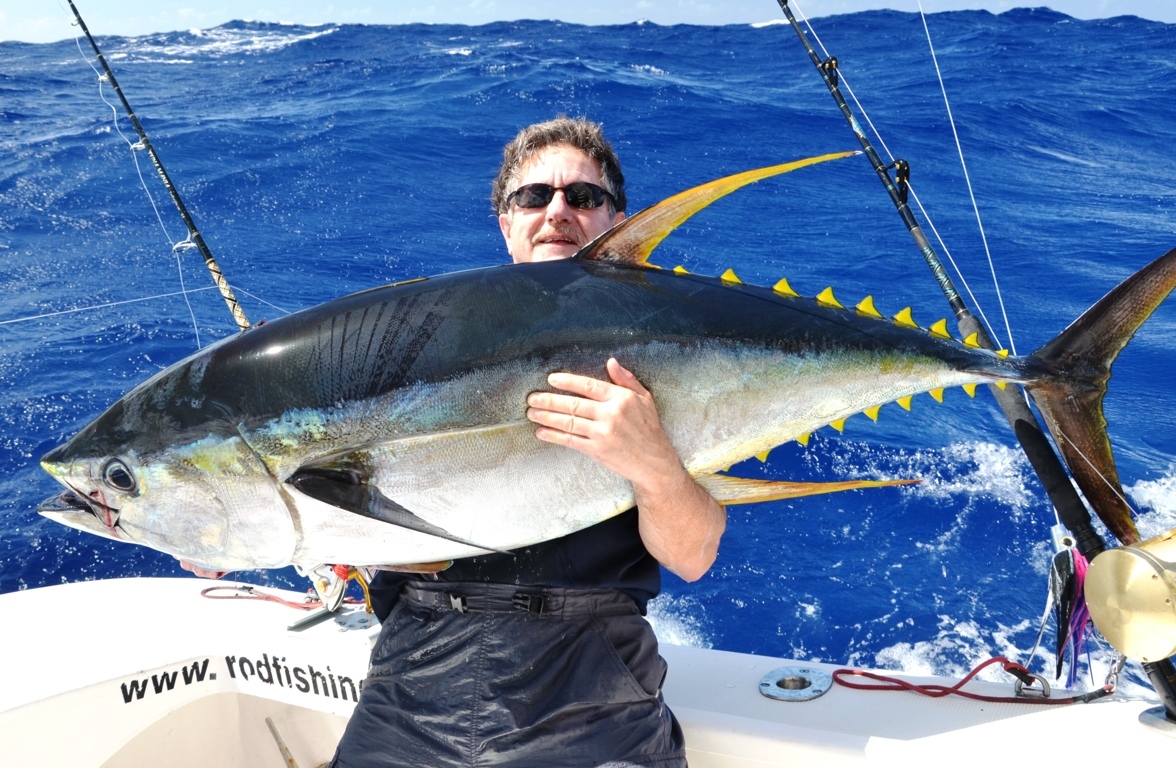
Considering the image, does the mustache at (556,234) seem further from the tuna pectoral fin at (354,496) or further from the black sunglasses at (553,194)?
the tuna pectoral fin at (354,496)

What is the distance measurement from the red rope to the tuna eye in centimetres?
163

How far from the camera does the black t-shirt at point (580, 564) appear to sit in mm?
1710

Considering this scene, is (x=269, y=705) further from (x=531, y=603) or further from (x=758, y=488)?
(x=758, y=488)

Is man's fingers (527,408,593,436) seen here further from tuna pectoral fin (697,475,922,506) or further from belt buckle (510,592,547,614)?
belt buckle (510,592,547,614)

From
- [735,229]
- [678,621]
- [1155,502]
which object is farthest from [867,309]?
[735,229]

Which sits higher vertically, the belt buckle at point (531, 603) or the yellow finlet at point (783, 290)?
the yellow finlet at point (783, 290)

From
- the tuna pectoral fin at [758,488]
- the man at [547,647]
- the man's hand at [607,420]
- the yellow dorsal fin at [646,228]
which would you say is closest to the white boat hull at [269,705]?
the man at [547,647]

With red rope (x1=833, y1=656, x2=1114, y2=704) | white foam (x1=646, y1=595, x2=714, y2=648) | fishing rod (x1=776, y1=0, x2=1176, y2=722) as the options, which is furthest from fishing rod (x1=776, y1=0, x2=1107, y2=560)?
white foam (x1=646, y1=595, x2=714, y2=648)

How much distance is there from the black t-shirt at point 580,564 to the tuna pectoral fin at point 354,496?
1.10ft

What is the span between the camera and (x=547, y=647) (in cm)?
167

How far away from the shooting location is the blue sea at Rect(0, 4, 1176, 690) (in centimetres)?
430

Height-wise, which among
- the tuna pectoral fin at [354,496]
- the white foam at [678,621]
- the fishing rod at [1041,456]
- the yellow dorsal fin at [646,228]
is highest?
the yellow dorsal fin at [646,228]

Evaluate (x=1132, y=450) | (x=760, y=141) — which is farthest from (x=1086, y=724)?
(x=760, y=141)

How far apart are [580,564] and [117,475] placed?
0.85 metres
